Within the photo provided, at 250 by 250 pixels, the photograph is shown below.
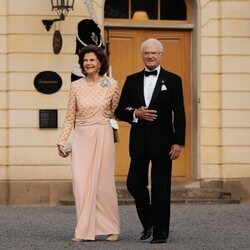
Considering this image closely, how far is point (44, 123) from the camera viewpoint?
51.8ft

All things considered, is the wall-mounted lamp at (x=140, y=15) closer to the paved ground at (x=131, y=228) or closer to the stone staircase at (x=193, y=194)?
the stone staircase at (x=193, y=194)

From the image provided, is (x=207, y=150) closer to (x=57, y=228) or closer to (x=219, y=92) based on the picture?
(x=219, y=92)

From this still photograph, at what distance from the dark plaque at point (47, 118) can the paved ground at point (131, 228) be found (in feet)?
4.13

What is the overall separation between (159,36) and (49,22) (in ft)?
6.44

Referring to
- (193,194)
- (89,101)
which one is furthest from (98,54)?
(193,194)

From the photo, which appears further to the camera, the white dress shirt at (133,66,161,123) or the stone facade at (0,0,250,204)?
the stone facade at (0,0,250,204)

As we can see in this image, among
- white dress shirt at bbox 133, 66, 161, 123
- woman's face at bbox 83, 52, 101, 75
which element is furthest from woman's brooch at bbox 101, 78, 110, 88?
white dress shirt at bbox 133, 66, 161, 123

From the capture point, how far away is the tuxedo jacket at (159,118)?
1054 centimetres

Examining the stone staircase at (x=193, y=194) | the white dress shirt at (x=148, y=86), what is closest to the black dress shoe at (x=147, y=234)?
the white dress shirt at (x=148, y=86)

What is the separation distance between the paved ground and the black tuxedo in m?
0.42

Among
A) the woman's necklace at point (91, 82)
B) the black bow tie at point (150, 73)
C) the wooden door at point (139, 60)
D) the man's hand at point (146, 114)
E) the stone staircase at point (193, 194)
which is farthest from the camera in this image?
the wooden door at point (139, 60)

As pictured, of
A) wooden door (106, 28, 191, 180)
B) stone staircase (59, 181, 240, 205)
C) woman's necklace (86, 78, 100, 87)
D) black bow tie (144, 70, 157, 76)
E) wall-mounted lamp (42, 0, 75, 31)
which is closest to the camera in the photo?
black bow tie (144, 70, 157, 76)

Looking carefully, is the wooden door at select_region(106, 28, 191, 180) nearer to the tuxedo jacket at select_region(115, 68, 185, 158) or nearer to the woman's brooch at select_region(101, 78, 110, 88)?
the woman's brooch at select_region(101, 78, 110, 88)

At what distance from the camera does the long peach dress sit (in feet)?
34.9
